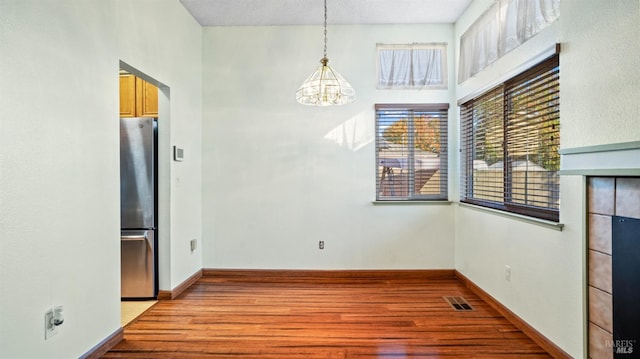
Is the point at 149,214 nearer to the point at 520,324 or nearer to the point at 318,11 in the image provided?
the point at 318,11

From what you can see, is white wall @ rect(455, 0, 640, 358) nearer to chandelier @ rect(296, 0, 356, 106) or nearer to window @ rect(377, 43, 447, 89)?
window @ rect(377, 43, 447, 89)

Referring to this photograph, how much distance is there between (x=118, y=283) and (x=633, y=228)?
10.5ft

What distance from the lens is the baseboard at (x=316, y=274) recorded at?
394 cm

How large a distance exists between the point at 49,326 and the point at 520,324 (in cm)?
319

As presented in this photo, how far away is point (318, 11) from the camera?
142 inches

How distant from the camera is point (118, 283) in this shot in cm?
249

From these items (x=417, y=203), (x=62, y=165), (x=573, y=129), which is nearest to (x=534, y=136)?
(x=573, y=129)

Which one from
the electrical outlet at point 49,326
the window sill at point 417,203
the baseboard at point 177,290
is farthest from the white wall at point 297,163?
the electrical outlet at point 49,326

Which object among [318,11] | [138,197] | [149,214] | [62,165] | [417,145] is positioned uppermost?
[318,11]

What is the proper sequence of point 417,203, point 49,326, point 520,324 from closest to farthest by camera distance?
1. point 49,326
2. point 520,324
3. point 417,203

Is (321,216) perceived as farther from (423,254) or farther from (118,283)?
(118,283)

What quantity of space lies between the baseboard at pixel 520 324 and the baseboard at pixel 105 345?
3.05 metres

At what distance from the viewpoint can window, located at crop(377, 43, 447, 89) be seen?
12.9ft

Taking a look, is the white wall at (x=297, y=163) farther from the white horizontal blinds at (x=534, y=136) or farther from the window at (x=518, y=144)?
the white horizontal blinds at (x=534, y=136)
